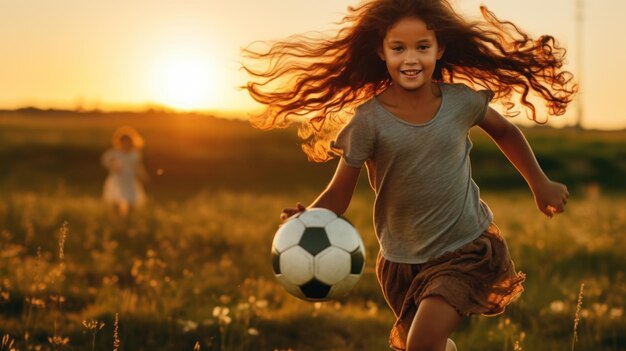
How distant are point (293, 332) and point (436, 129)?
8.37ft

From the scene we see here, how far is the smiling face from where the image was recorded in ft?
15.9

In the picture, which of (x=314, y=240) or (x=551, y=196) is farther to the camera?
(x=551, y=196)

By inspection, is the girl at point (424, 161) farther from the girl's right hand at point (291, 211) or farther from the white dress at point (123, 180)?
the white dress at point (123, 180)

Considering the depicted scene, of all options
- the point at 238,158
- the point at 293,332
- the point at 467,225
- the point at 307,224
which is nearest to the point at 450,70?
the point at 467,225

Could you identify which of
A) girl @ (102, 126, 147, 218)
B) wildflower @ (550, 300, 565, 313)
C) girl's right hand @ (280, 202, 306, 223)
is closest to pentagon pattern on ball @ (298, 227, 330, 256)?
girl's right hand @ (280, 202, 306, 223)

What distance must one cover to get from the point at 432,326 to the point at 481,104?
1.41m

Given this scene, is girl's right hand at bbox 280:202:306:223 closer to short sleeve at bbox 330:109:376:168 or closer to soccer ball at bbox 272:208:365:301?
soccer ball at bbox 272:208:365:301

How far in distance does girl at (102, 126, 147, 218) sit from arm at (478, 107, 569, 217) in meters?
12.0

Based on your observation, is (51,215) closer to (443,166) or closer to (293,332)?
(293,332)

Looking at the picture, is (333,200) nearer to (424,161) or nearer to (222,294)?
(424,161)

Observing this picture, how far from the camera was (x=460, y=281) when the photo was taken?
4.73 m

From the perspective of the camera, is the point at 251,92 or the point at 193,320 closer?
the point at 251,92

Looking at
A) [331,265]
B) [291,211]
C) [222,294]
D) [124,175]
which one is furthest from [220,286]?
[124,175]

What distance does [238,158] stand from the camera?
136ft
